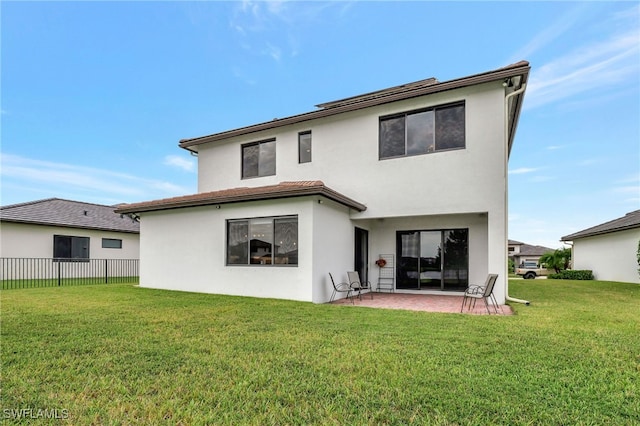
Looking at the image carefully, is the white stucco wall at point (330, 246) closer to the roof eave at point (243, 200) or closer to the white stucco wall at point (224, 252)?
the white stucco wall at point (224, 252)

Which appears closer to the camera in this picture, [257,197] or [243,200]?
[257,197]

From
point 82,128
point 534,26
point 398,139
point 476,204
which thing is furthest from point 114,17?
point 534,26

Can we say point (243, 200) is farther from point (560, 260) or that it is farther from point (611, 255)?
point (560, 260)

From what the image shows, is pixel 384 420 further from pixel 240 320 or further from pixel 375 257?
pixel 375 257

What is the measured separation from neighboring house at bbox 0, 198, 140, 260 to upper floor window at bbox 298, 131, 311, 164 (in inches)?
317

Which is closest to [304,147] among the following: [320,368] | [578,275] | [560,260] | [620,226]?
[320,368]

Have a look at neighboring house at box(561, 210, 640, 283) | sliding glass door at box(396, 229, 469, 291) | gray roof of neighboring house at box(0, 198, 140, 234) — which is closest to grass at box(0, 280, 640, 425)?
sliding glass door at box(396, 229, 469, 291)

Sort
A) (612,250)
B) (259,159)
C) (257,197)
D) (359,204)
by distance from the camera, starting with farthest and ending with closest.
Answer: (612,250), (259,159), (359,204), (257,197)

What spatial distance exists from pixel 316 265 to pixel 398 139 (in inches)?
200

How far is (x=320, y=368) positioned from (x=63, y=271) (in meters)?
19.7

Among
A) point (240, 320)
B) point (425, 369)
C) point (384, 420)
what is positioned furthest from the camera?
point (240, 320)

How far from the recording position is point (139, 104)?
19141 mm

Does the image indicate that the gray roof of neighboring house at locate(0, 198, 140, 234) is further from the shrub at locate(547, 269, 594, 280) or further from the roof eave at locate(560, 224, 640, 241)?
the shrub at locate(547, 269, 594, 280)

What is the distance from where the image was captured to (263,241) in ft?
33.6
